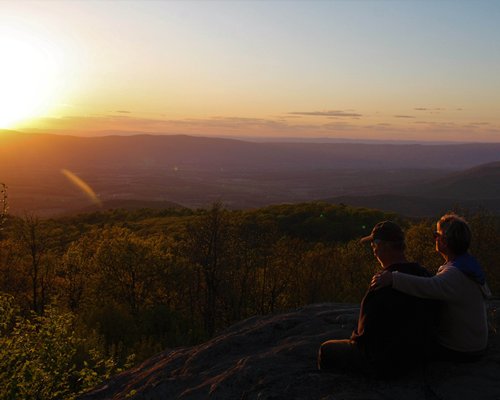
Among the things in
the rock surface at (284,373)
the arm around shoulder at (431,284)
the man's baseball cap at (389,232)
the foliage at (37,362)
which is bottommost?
the foliage at (37,362)

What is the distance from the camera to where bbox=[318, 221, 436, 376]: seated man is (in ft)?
21.2

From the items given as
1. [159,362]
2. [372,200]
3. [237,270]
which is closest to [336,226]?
[237,270]

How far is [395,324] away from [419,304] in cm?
44

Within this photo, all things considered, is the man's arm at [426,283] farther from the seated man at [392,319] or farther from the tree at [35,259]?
the tree at [35,259]

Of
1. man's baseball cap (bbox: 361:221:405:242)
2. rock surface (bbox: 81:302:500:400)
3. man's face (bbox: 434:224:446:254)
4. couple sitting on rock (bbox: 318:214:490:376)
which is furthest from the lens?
rock surface (bbox: 81:302:500:400)

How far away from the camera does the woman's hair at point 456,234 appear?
643 cm

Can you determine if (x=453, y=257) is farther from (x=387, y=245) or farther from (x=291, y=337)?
(x=291, y=337)

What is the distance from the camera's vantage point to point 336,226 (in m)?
85.4

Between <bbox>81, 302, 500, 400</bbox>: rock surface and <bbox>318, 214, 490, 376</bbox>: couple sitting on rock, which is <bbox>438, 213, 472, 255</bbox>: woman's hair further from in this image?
<bbox>81, 302, 500, 400</bbox>: rock surface

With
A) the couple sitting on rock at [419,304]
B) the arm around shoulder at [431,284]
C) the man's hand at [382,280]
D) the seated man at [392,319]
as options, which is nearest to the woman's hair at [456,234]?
the couple sitting on rock at [419,304]

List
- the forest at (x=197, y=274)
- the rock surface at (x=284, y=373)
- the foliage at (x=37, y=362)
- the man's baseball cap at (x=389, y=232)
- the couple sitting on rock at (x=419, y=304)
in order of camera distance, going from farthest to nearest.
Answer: the forest at (x=197, y=274), the foliage at (x=37, y=362), the rock surface at (x=284, y=373), the man's baseball cap at (x=389, y=232), the couple sitting on rock at (x=419, y=304)

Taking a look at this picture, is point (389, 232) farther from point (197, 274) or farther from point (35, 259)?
point (35, 259)

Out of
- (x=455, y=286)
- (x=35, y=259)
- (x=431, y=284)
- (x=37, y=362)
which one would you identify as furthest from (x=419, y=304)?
(x=35, y=259)

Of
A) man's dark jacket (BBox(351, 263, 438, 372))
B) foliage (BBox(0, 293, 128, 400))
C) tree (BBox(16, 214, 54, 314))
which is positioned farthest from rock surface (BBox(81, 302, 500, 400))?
tree (BBox(16, 214, 54, 314))
